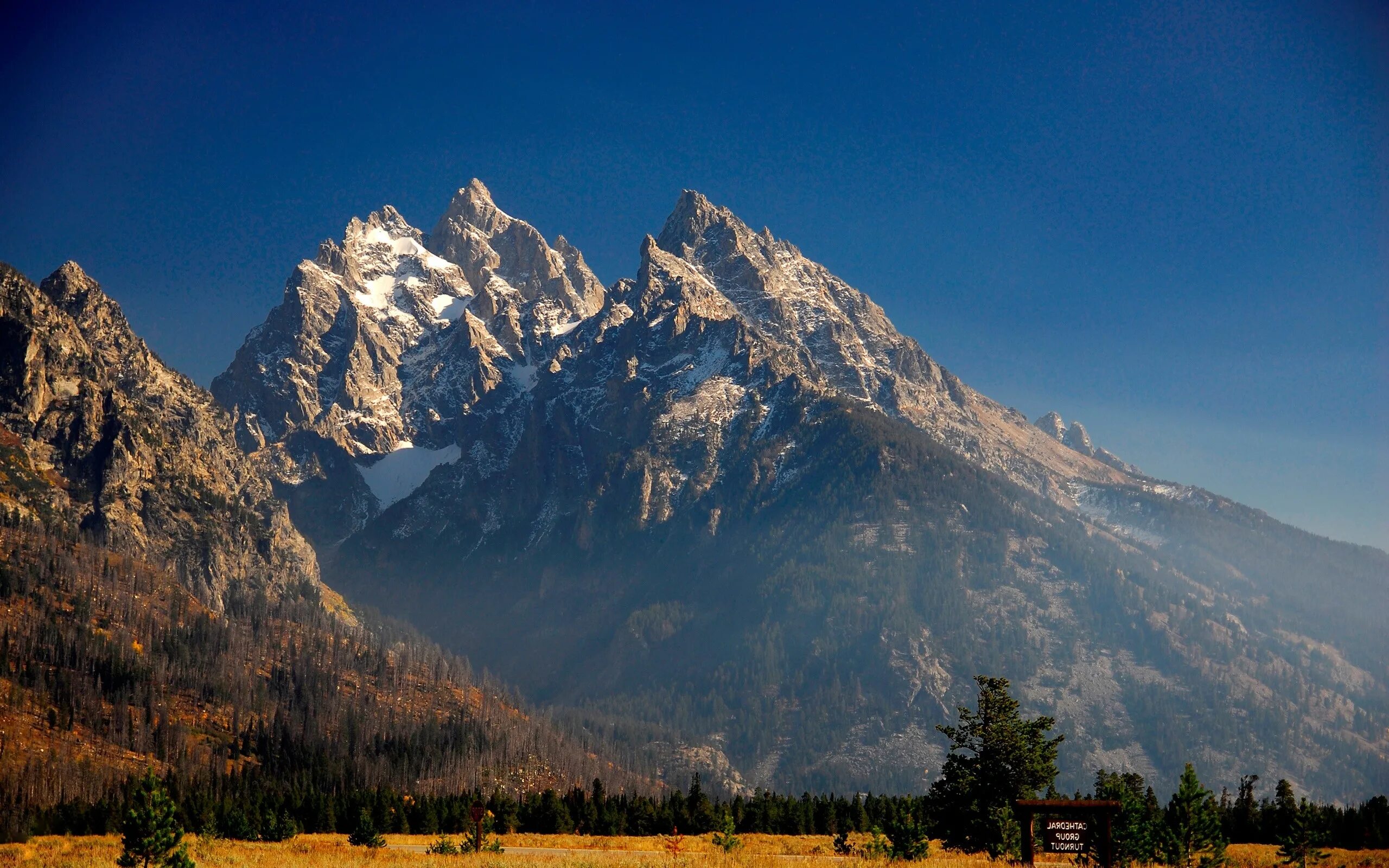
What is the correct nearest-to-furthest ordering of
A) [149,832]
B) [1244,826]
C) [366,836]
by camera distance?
[149,832]
[366,836]
[1244,826]

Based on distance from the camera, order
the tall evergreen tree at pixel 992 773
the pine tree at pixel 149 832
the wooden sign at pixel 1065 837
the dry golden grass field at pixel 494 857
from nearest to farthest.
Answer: the wooden sign at pixel 1065 837 < the pine tree at pixel 149 832 < the dry golden grass field at pixel 494 857 < the tall evergreen tree at pixel 992 773

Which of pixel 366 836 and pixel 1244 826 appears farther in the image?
pixel 1244 826

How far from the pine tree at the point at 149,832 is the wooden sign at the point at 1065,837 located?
4156 cm

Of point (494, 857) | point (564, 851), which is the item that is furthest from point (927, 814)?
point (494, 857)

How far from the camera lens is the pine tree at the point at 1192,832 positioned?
64250 millimetres

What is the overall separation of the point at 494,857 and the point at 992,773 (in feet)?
105

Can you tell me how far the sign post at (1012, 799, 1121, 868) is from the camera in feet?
155

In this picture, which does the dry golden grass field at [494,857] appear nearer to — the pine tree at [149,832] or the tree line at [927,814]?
the pine tree at [149,832]

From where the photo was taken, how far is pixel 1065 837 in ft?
155

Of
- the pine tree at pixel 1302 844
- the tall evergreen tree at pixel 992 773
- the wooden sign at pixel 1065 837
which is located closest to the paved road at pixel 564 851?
the tall evergreen tree at pixel 992 773

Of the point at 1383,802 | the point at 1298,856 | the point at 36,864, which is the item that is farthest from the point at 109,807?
the point at 1383,802

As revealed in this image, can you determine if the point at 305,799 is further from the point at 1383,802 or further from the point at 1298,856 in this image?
the point at 1383,802

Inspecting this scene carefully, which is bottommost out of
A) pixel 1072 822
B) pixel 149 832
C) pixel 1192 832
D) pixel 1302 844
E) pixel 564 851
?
pixel 564 851

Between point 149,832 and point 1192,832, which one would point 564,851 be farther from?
point 1192,832
